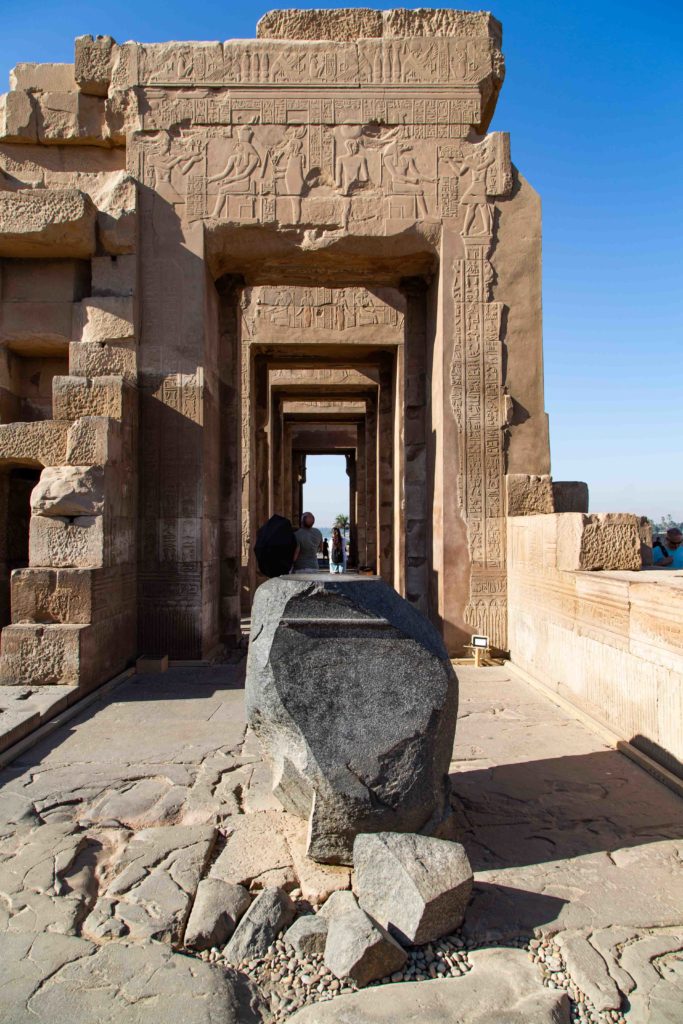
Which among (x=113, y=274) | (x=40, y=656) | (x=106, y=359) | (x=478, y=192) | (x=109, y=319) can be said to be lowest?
(x=40, y=656)

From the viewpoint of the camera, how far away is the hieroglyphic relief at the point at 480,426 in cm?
656

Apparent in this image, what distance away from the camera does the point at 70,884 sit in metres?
2.51

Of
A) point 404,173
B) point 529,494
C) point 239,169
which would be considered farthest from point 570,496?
point 239,169

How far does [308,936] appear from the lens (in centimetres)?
215

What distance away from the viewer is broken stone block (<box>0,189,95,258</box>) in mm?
6125

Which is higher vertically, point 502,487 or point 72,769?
point 502,487

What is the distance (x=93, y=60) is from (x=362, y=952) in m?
7.40

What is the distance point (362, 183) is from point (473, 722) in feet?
15.6

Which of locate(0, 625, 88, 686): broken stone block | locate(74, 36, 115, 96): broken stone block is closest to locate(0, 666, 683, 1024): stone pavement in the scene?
locate(0, 625, 88, 686): broken stone block

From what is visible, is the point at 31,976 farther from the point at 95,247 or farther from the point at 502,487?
the point at 95,247

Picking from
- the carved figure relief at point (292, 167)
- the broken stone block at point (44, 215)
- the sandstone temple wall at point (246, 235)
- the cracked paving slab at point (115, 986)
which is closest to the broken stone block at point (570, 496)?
the sandstone temple wall at point (246, 235)

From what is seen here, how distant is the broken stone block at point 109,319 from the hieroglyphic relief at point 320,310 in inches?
144

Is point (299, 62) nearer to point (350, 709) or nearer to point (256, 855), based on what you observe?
point (350, 709)

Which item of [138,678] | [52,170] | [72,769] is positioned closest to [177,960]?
[72,769]
